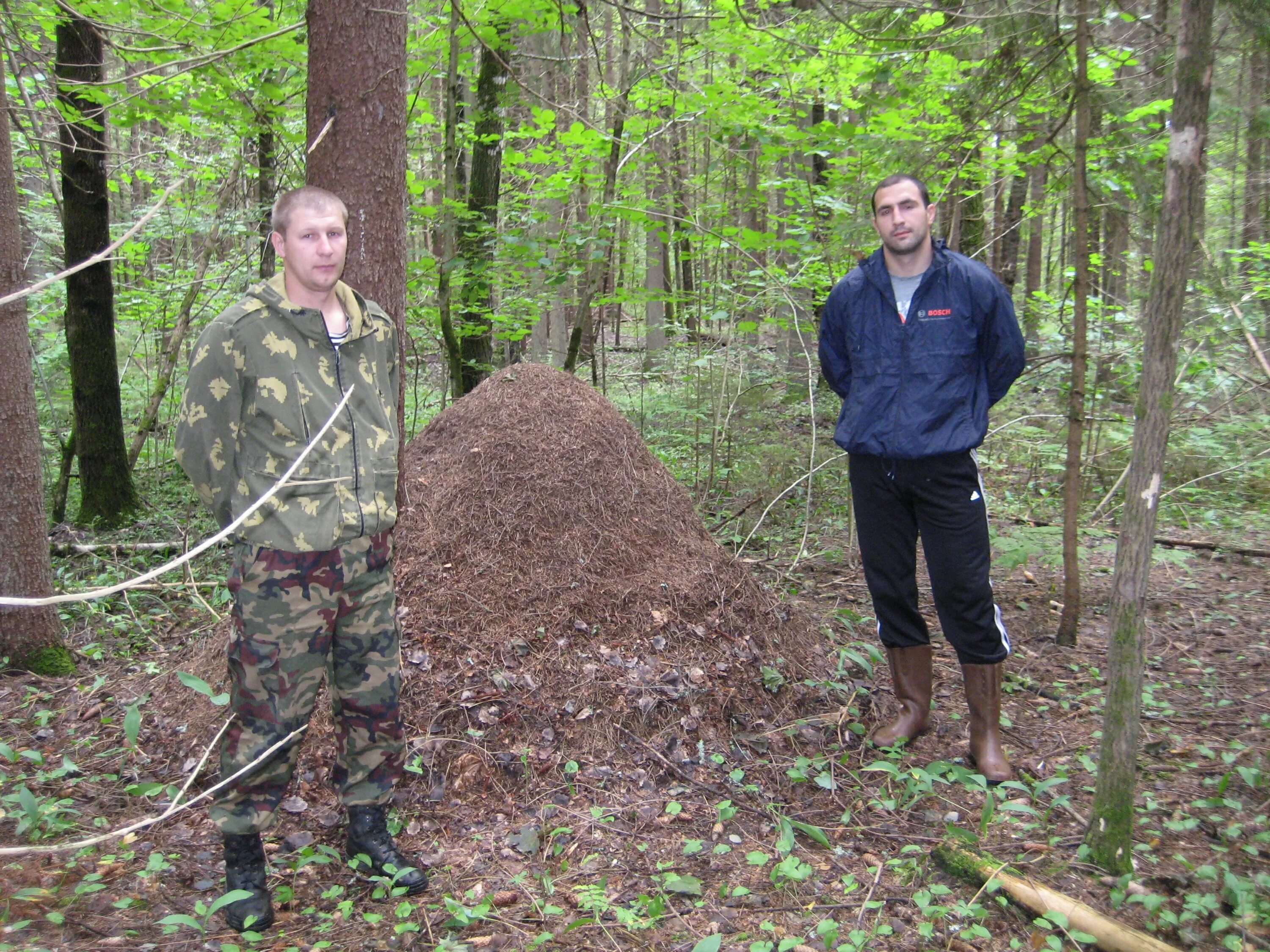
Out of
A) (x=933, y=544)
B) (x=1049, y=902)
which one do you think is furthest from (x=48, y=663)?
(x=1049, y=902)

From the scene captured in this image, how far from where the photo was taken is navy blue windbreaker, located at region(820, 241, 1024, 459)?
3.61 meters

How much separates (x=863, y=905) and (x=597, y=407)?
10.1ft

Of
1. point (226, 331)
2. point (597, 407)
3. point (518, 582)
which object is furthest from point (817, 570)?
point (226, 331)

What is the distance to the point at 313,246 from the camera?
9.20 feet

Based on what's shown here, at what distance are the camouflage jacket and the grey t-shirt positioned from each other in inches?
90.4

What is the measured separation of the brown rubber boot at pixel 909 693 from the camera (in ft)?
12.8

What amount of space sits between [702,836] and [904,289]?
2421 millimetres

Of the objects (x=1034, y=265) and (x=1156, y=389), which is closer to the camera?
(x=1156, y=389)

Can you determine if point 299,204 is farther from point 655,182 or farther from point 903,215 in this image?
point 655,182

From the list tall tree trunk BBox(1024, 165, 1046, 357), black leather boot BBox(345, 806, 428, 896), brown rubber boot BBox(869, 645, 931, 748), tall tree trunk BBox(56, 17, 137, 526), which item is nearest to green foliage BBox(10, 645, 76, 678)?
black leather boot BBox(345, 806, 428, 896)

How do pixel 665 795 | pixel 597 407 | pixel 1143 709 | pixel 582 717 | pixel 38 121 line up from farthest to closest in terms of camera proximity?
pixel 38 121
pixel 597 407
pixel 1143 709
pixel 582 717
pixel 665 795

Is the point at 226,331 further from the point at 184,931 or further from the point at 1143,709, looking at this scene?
the point at 1143,709

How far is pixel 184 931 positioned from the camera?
8.91ft

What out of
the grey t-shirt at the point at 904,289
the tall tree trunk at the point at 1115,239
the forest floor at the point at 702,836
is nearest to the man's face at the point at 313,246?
the forest floor at the point at 702,836
